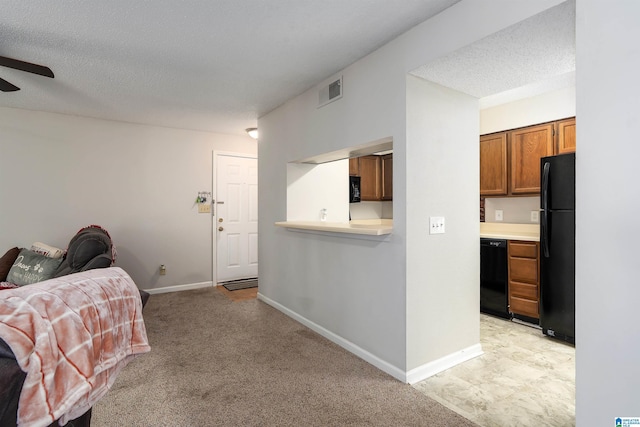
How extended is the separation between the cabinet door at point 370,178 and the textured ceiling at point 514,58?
260 centimetres

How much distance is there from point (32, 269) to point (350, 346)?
293 centimetres

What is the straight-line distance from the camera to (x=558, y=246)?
112 inches

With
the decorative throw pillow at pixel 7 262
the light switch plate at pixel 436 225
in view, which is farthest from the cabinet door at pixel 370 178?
the decorative throw pillow at pixel 7 262

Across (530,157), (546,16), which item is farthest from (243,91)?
(530,157)

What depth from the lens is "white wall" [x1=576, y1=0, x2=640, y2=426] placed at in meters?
1.28

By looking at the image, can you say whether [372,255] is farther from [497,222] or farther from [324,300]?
[497,222]

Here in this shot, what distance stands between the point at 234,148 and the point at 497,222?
13.0 feet

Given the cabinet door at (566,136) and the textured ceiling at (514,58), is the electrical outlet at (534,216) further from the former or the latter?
the textured ceiling at (514,58)

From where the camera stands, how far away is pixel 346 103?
2770 millimetres

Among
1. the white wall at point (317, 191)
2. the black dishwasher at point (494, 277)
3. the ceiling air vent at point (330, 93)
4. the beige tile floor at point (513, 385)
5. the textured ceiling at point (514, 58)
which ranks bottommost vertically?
the beige tile floor at point (513, 385)

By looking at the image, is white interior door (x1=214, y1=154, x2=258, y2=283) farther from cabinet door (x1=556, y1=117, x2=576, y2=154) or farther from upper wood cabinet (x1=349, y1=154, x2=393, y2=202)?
cabinet door (x1=556, y1=117, x2=576, y2=154)

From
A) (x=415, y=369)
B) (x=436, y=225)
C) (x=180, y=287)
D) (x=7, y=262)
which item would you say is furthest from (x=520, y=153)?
(x=7, y=262)

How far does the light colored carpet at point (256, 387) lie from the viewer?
1874 millimetres

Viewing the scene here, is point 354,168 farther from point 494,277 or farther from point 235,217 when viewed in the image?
point 494,277
